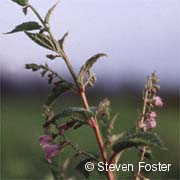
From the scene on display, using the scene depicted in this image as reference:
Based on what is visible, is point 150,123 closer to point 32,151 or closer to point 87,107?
point 87,107

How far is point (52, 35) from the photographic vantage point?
1.61 m

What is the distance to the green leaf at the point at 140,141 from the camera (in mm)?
1491

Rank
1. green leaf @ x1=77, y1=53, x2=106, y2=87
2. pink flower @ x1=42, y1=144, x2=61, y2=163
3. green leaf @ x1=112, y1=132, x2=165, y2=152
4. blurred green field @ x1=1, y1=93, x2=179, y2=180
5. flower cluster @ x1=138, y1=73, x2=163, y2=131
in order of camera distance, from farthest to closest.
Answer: blurred green field @ x1=1, y1=93, x2=179, y2=180
flower cluster @ x1=138, y1=73, x2=163, y2=131
pink flower @ x1=42, y1=144, x2=61, y2=163
green leaf @ x1=77, y1=53, x2=106, y2=87
green leaf @ x1=112, y1=132, x2=165, y2=152

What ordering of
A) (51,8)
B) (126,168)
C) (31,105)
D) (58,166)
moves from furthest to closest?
(31,105) < (58,166) < (126,168) < (51,8)

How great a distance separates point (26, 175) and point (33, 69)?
3041 millimetres

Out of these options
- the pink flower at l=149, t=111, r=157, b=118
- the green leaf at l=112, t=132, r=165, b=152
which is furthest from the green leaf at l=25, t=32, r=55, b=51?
the pink flower at l=149, t=111, r=157, b=118

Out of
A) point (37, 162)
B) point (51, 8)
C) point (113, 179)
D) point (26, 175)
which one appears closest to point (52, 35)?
point (51, 8)

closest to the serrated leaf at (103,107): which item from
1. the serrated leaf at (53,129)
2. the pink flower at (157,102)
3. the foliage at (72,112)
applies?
the foliage at (72,112)

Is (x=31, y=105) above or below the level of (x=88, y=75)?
below

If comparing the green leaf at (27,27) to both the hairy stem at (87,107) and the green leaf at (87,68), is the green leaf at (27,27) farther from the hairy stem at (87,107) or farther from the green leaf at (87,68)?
the green leaf at (87,68)

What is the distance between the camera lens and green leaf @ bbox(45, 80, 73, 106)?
5.29 ft

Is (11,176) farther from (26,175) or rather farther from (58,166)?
(58,166)

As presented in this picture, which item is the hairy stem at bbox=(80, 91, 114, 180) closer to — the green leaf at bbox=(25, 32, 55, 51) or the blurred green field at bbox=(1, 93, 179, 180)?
the green leaf at bbox=(25, 32, 55, 51)

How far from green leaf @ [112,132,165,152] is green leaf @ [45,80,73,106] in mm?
162
